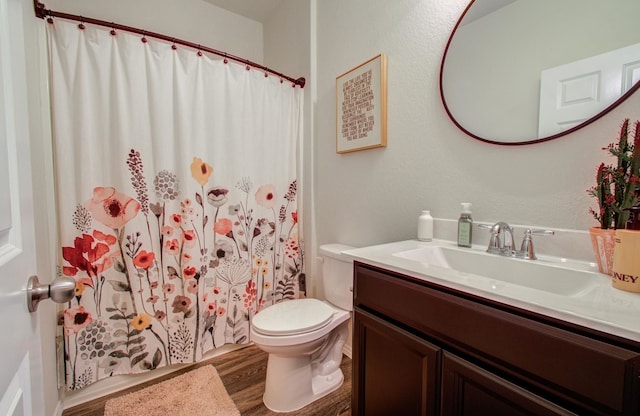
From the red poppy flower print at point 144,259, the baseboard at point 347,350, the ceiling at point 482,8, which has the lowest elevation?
the baseboard at point 347,350

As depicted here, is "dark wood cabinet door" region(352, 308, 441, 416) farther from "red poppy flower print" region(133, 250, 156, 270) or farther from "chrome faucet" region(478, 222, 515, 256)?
"red poppy flower print" region(133, 250, 156, 270)

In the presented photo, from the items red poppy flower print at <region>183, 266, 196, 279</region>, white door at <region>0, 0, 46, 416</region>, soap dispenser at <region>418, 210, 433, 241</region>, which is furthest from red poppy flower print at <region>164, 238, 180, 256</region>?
soap dispenser at <region>418, 210, 433, 241</region>

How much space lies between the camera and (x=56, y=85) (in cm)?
125

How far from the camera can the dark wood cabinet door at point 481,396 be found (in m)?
0.56

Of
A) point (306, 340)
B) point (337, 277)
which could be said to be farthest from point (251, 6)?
point (306, 340)

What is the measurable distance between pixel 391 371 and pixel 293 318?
613 mm

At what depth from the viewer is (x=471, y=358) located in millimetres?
661

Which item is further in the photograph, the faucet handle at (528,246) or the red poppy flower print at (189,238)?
the red poppy flower print at (189,238)

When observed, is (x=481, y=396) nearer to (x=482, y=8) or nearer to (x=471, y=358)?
(x=471, y=358)

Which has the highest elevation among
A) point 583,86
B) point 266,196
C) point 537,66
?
point 537,66

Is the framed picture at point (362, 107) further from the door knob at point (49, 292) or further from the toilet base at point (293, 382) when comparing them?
the door knob at point (49, 292)

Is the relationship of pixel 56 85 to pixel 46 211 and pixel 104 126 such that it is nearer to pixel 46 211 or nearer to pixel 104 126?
pixel 104 126

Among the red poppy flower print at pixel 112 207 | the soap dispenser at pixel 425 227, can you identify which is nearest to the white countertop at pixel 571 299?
the soap dispenser at pixel 425 227

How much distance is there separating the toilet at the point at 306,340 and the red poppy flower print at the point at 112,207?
0.86 m
